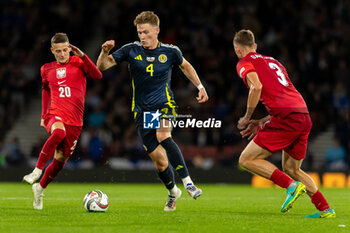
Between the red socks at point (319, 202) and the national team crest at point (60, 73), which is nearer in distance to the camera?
the red socks at point (319, 202)

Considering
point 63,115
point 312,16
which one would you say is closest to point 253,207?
point 63,115

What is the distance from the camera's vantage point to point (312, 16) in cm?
2052

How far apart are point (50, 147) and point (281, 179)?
9.44ft

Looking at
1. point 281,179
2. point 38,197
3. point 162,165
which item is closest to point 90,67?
point 162,165

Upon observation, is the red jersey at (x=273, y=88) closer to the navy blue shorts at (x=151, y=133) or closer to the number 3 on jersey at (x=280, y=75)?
the number 3 on jersey at (x=280, y=75)

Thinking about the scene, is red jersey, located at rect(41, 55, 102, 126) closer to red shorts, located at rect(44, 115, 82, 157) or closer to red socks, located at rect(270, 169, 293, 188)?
red shorts, located at rect(44, 115, 82, 157)

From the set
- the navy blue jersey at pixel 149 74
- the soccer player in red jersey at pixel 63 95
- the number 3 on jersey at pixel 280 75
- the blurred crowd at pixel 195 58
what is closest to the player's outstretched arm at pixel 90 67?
the soccer player in red jersey at pixel 63 95

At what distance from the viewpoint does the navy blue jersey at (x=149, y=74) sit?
8367 millimetres

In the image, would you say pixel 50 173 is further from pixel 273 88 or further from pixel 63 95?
pixel 273 88

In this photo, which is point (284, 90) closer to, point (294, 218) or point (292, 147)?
point (292, 147)

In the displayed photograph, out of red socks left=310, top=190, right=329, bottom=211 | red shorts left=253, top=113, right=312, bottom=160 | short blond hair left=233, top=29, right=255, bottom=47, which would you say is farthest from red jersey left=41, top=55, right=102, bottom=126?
red socks left=310, top=190, right=329, bottom=211

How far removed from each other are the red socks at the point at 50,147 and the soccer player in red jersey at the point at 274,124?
7.54 feet

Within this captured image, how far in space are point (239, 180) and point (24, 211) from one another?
911cm

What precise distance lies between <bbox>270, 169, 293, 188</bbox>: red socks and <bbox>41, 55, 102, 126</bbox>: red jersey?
2.72 m
